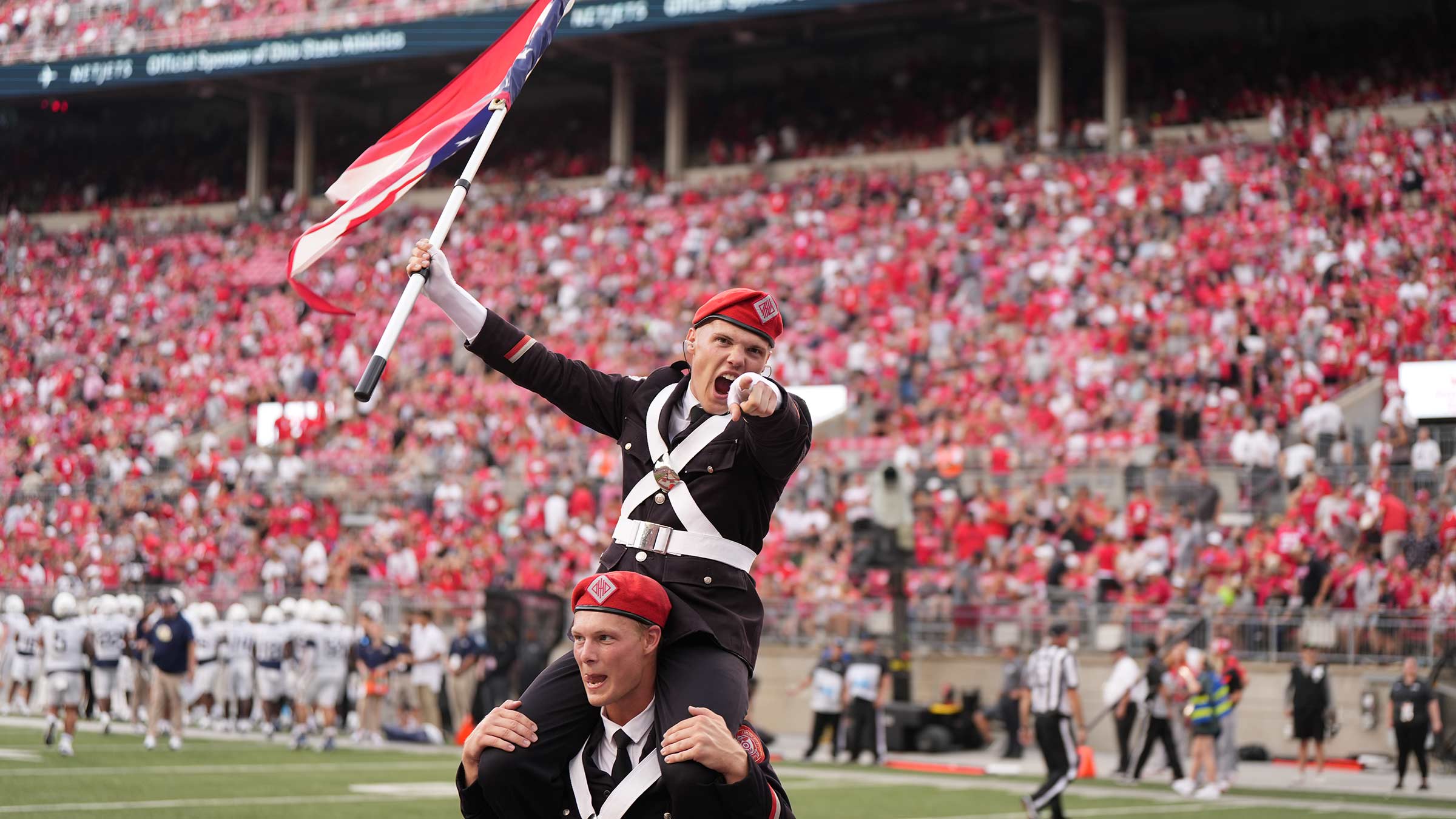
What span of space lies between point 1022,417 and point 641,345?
7368mm

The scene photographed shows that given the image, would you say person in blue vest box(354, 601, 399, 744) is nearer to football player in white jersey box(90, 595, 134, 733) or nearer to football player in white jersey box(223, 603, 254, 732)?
football player in white jersey box(223, 603, 254, 732)

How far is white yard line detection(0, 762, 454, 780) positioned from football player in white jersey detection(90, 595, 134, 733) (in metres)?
3.81

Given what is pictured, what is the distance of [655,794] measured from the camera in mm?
5133

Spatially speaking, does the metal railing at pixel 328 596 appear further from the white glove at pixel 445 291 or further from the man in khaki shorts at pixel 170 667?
the white glove at pixel 445 291

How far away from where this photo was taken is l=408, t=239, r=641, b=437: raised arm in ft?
18.8

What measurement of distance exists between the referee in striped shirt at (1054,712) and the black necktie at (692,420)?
976 cm

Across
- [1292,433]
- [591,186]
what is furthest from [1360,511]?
[591,186]

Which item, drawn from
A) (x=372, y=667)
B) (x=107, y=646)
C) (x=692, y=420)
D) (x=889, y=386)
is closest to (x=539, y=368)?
(x=692, y=420)

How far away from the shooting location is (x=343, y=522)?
2859 cm

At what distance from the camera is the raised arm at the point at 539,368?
5734mm

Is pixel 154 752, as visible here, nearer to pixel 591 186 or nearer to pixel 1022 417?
pixel 1022 417

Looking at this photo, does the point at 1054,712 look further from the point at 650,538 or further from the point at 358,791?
the point at 650,538

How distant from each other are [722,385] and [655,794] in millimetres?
1212

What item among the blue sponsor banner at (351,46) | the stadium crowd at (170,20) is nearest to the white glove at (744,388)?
the blue sponsor banner at (351,46)
